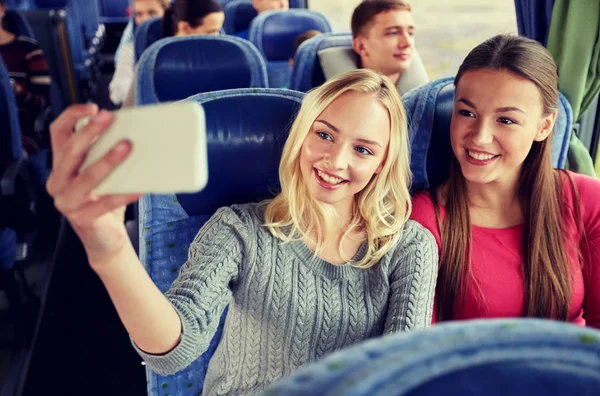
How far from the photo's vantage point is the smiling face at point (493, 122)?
1.38m

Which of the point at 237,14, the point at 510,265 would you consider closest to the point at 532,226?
the point at 510,265

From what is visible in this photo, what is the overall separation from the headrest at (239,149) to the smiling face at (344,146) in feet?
0.59

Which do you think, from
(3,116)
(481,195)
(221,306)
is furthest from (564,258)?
(3,116)

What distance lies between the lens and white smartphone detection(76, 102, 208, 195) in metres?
0.54

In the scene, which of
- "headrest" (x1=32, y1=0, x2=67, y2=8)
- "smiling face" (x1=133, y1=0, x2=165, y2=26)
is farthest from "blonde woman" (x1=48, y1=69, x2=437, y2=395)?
"headrest" (x1=32, y1=0, x2=67, y2=8)

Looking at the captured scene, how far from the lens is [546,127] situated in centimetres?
146

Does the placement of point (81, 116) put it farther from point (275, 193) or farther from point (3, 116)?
point (3, 116)

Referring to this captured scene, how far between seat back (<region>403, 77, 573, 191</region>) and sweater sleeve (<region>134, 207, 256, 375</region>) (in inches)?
21.6

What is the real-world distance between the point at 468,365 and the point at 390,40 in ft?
8.01

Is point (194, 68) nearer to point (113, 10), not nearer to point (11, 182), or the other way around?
point (11, 182)

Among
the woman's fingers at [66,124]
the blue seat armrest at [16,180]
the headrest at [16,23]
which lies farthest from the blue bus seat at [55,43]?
the woman's fingers at [66,124]

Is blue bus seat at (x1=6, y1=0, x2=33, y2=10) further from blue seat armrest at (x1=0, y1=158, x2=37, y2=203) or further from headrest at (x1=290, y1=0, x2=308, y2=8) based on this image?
A: blue seat armrest at (x1=0, y1=158, x2=37, y2=203)

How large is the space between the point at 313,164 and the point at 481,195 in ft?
1.76

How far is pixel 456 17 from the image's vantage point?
2986 millimetres
